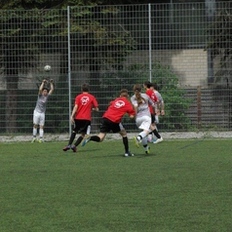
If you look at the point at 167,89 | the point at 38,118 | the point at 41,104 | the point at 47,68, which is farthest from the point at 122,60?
the point at 38,118

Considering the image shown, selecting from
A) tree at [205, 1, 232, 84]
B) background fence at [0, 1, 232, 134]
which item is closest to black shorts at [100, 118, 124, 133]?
background fence at [0, 1, 232, 134]

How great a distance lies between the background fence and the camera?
26672 mm

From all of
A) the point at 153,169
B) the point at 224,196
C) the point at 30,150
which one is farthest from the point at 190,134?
the point at 224,196

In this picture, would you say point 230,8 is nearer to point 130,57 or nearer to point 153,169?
point 130,57

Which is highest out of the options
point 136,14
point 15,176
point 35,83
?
point 136,14

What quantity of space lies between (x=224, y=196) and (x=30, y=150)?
11149mm

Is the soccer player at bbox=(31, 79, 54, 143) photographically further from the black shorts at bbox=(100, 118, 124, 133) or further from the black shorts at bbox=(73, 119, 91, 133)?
the black shorts at bbox=(100, 118, 124, 133)

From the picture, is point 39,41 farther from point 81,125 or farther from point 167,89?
point 81,125

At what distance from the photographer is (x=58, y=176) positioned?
15.0m

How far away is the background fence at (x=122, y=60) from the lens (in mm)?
26672

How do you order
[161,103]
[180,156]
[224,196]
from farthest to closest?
[161,103], [180,156], [224,196]

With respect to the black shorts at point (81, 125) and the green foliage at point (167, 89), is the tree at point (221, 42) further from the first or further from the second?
the black shorts at point (81, 125)

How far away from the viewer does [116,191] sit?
1258 cm

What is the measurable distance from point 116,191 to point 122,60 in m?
14.9
